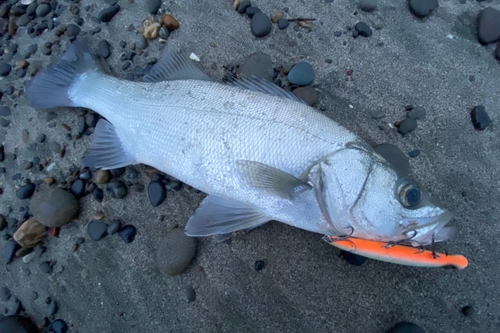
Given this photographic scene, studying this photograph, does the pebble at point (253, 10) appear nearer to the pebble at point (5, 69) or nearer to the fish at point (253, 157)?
the fish at point (253, 157)

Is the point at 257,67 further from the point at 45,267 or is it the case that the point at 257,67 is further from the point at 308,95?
the point at 45,267

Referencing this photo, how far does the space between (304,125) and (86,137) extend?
6.39ft

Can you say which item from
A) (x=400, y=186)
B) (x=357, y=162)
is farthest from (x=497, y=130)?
(x=357, y=162)

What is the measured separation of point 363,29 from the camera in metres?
2.31

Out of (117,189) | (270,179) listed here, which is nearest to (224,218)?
(270,179)

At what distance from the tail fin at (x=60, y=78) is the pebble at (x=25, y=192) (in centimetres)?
71

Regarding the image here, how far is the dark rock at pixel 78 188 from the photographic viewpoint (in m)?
2.25

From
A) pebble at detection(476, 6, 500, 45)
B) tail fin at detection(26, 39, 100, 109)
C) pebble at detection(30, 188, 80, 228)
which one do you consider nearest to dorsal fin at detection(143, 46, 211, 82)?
tail fin at detection(26, 39, 100, 109)

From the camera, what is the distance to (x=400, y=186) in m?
1.56

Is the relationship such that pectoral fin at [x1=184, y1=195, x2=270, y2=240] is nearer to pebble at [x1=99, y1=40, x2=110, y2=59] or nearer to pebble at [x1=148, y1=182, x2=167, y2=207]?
pebble at [x1=148, y1=182, x2=167, y2=207]

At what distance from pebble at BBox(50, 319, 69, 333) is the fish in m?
1.29

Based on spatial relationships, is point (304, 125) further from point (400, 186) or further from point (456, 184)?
point (456, 184)

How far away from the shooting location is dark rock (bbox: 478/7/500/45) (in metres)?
2.21

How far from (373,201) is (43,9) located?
3.44 meters
